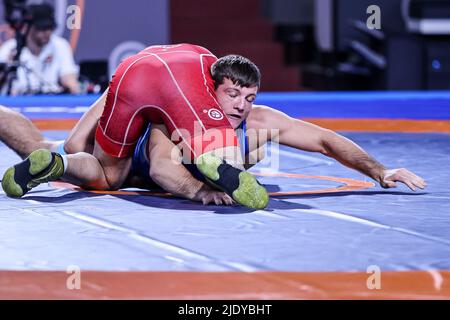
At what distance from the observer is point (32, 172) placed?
12.5ft

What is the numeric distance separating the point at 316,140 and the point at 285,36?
631cm

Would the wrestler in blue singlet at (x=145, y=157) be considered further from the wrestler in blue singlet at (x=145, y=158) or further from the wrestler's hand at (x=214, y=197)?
the wrestler's hand at (x=214, y=197)

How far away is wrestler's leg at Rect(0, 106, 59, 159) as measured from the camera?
4672mm

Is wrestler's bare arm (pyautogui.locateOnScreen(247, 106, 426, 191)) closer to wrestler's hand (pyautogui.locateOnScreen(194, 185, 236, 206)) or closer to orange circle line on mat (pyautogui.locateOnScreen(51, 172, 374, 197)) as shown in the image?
orange circle line on mat (pyautogui.locateOnScreen(51, 172, 374, 197))

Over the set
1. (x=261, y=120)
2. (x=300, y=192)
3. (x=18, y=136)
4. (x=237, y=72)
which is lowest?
(x=300, y=192)

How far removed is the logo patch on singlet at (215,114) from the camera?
3725 mm

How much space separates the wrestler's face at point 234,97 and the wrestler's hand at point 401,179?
2.04ft

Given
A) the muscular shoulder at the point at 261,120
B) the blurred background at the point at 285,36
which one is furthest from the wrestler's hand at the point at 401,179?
the blurred background at the point at 285,36

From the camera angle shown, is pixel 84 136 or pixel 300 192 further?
pixel 84 136

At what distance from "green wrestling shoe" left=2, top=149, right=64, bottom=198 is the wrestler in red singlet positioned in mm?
287

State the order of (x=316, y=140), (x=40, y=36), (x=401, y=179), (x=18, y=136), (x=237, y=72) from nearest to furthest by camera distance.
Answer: (x=237, y=72) → (x=401, y=179) → (x=316, y=140) → (x=18, y=136) → (x=40, y=36)

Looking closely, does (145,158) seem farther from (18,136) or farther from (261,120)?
(18,136)

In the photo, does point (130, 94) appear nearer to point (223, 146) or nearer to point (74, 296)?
point (223, 146)

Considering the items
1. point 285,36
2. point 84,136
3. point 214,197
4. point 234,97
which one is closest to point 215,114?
point 234,97
